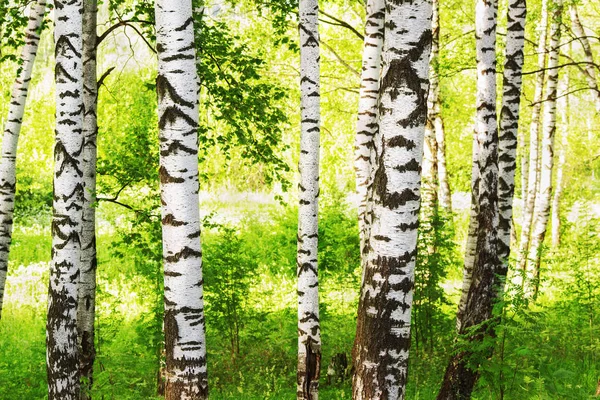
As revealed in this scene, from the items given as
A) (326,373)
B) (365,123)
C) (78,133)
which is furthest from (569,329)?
(78,133)

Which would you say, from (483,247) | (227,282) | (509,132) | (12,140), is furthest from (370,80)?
(227,282)

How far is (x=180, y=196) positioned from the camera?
177 inches

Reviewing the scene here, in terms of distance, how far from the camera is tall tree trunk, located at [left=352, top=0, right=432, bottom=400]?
379 cm

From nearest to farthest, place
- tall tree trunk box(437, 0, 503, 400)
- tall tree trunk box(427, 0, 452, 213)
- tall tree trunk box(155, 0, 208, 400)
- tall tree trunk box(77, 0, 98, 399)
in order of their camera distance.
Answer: tall tree trunk box(155, 0, 208, 400)
tall tree trunk box(437, 0, 503, 400)
tall tree trunk box(77, 0, 98, 399)
tall tree trunk box(427, 0, 452, 213)

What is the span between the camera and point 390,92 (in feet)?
12.6

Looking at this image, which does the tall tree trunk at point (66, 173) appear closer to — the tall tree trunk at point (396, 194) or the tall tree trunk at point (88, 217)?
the tall tree trunk at point (88, 217)

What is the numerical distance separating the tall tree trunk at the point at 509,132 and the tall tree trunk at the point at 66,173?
4443mm

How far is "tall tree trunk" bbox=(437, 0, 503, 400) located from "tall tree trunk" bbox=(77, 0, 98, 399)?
3.88 m

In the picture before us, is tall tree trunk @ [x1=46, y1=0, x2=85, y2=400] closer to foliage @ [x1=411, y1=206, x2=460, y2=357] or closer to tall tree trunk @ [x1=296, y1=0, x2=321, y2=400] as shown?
tall tree trunk @ [x1=296, y1=0, x2=321, y2=400]

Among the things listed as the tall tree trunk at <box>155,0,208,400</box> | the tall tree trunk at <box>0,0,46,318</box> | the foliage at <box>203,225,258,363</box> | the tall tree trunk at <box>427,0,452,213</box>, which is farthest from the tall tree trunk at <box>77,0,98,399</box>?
the tall tree trunk at <box>427,0,452,213</box>

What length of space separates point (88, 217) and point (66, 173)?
4.62ft

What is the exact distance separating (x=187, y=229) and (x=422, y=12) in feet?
6.92

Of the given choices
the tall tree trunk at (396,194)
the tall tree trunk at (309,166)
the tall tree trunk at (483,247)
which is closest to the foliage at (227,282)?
the tall tree trunk at (309,166)

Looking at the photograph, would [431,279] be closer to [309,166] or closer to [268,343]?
[309,166]
